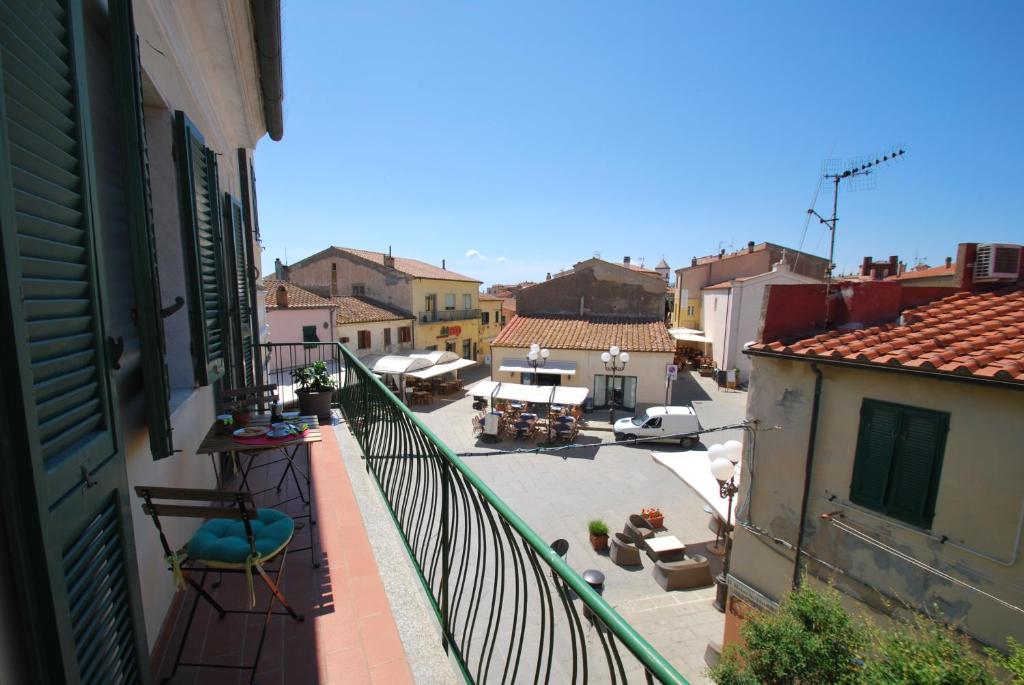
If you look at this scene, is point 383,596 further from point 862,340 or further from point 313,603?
point 862,340

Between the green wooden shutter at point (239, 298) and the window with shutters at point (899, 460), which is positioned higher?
the green wooden shutter at point (239, 298)

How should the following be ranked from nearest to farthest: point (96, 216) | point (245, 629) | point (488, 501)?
point (96, 216)
point (488, 501)
point (245, 629)

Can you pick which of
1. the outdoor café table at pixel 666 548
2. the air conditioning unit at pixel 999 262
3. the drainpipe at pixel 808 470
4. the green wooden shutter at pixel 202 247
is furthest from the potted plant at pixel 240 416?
the air conditioning unit at pixel 999 262

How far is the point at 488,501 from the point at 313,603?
1.88 m

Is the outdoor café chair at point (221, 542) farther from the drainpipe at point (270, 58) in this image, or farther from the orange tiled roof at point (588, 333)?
the orange tiled roof at point (588, 333)

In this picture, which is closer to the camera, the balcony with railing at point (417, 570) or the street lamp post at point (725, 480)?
the balcony with railing at point (417, 570)

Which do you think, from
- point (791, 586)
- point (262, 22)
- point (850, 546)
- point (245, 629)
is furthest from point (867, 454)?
point (262, 22)

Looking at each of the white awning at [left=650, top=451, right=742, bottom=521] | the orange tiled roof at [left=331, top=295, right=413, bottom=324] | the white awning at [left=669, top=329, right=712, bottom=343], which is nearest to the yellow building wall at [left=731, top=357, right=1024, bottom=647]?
the white awning at [left=650, top=451, right=742, bottom=521]


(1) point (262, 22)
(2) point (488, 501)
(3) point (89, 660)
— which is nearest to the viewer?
(3) point (89, 660)

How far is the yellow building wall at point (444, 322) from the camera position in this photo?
33.5 m

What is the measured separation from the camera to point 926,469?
6.29m

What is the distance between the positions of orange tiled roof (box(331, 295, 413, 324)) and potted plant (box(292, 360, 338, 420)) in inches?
856

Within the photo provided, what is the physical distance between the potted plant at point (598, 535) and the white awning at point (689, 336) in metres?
23.3

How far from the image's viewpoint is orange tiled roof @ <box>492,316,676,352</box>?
2320 centimetres
